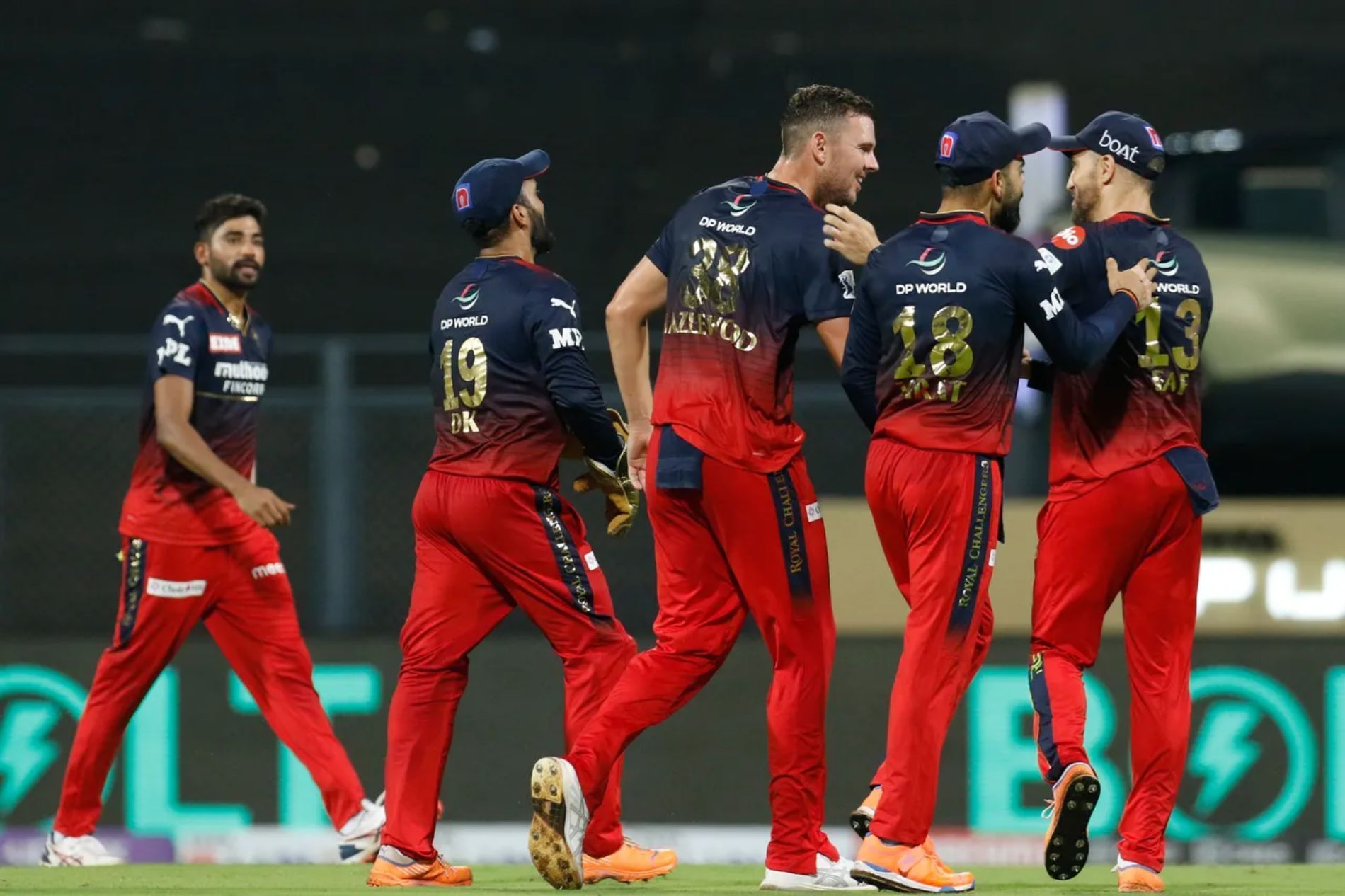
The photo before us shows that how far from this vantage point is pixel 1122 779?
10.0 metres

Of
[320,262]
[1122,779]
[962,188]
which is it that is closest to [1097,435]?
[962,188]

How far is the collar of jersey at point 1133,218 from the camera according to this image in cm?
666

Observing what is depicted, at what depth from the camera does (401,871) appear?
6703mm

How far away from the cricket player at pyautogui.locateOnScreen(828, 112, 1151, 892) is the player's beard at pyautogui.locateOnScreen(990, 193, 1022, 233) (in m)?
0.24

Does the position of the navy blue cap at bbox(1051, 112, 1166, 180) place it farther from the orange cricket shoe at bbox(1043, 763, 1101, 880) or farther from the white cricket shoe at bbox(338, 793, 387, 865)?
the white cricket shoe at bbox(338, 793, 387, 865)

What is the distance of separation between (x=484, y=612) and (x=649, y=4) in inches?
483

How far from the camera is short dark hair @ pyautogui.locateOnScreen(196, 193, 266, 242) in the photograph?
27.3 ft

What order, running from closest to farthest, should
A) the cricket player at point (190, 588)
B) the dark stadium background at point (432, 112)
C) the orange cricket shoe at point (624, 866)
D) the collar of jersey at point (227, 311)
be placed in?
the orange cricket shoe at point (624, 866)
the cricket player at point (190, 588)
the collar of jersey at point (227, 311)
the dark stadium background at point (432, 112)

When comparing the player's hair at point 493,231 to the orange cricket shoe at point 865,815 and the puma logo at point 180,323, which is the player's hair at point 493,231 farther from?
the orange cricket shoe at point 865,815

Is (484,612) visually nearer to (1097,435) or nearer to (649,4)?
(1097,435)

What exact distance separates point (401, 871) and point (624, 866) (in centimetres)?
69

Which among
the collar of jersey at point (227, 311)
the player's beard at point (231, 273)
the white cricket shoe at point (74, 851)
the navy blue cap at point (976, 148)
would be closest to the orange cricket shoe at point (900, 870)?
the navy blue cap at point (976, 148)

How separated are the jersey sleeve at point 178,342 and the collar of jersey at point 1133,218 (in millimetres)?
3344

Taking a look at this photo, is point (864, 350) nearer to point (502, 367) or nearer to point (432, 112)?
point (502, 367)
